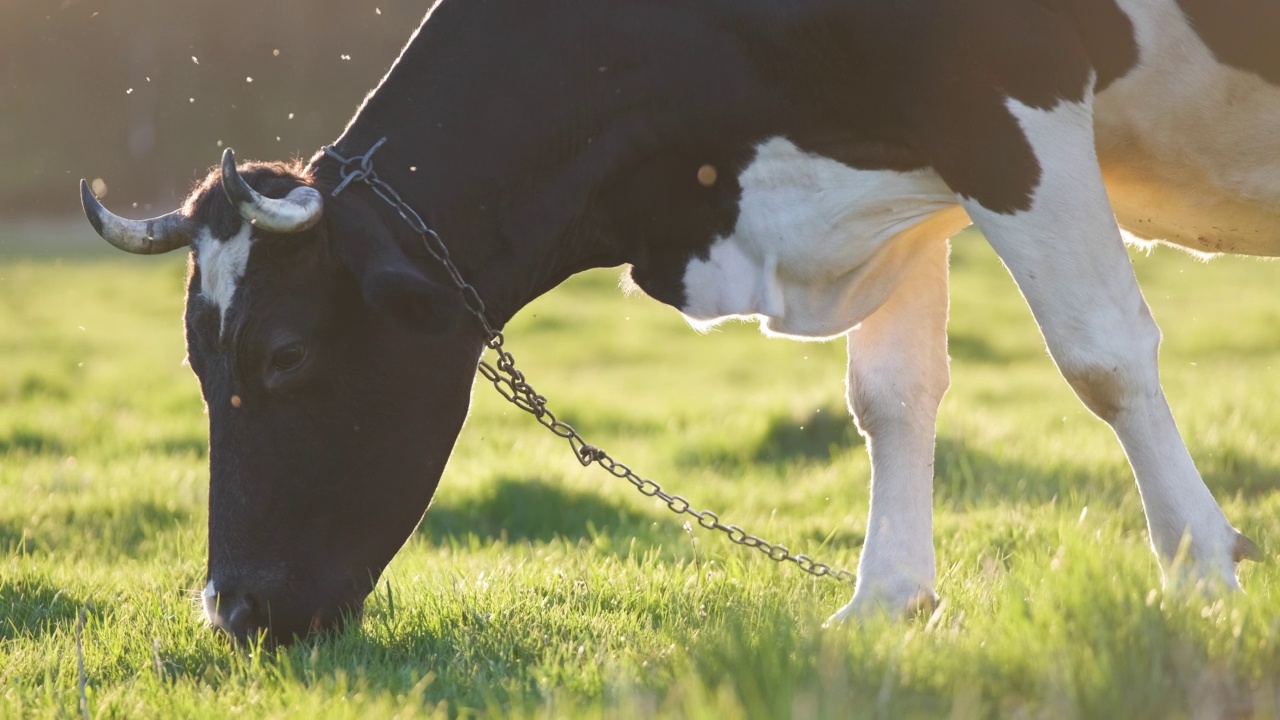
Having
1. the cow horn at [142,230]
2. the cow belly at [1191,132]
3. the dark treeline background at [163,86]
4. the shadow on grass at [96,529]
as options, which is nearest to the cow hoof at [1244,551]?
the cow belly at [1191,132]

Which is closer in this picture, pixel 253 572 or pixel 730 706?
pixel 730 706

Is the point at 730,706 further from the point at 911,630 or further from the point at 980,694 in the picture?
the point at 911,630

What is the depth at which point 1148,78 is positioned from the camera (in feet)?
12.5

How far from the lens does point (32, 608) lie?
14.4ft

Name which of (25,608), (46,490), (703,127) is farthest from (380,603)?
(46,490)

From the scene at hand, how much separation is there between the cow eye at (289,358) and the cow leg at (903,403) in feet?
5.98

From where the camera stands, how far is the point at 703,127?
4.01 m

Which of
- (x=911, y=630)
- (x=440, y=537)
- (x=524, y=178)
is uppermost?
(x=524, y=178)

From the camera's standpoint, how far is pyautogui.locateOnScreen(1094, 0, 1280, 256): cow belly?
378 centimetres

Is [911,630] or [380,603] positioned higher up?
[911,630]

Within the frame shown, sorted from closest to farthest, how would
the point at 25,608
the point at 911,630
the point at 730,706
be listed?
the point at 730,706, the point at 911,630, the point at 25,608

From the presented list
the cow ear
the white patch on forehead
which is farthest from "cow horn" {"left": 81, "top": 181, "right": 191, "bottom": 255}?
the cow ear

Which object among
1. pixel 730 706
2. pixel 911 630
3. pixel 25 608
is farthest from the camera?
pixel 25 608

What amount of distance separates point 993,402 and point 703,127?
629cm
